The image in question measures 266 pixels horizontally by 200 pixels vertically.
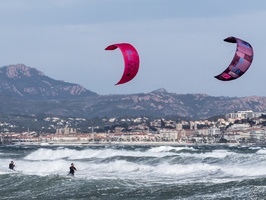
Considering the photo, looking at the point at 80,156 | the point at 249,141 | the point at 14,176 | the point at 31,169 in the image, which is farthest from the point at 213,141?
the point at 14,176

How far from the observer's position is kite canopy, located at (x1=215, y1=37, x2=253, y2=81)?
38.9 m

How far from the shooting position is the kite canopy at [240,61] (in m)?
38.9

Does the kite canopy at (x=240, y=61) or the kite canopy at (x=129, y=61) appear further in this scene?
the kite canopy at (x=129, y=61)

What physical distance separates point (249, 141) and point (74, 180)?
136522 millimetres

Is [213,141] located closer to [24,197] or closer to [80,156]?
[80,156]

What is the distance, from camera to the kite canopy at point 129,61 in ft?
134

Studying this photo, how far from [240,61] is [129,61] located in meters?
4.47

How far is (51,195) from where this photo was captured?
135 ft

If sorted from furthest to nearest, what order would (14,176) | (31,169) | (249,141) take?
(249,141) < (31,169) < (14,176)

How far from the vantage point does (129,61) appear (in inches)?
1625

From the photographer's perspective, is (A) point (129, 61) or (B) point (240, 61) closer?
(B) point (240, 61)

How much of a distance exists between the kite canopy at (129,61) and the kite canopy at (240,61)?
3.83 meters

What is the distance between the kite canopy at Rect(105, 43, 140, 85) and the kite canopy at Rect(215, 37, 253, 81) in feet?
12.6

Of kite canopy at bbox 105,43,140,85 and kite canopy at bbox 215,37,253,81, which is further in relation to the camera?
kite canopy at bbox 105,43,140,85
